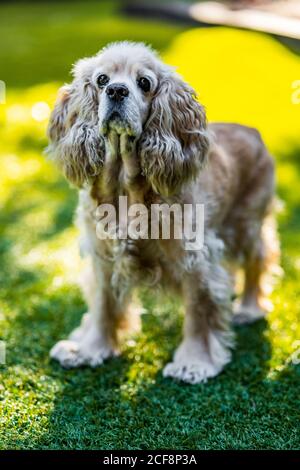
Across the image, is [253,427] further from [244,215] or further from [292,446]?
[244,215]

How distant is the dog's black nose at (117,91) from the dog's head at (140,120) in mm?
47

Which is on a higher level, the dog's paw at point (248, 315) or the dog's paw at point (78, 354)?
the dog's paw at point (248, 315)

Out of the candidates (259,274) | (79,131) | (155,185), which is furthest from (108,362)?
(79,131)

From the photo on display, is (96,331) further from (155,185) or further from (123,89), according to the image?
(123,89)

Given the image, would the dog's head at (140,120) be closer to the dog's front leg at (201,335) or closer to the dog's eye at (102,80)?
the dog's eye at (102,80)

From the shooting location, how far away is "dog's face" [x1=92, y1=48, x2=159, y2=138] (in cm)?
319

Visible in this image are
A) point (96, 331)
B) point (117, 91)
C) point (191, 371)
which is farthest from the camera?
point (96, 331)

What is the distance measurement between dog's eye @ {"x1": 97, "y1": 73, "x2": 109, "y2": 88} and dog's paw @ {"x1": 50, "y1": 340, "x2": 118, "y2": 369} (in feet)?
5.11

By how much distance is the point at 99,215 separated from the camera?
11.8 feet

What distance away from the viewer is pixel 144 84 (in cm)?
336

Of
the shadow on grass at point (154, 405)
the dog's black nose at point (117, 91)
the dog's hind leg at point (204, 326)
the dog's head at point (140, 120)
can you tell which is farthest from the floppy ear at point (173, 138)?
the shadow on grass at point (154, 405)

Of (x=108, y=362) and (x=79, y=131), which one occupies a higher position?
(x=79, y=131)

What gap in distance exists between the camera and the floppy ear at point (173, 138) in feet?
11.1

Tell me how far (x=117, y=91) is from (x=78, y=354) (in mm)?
1609
